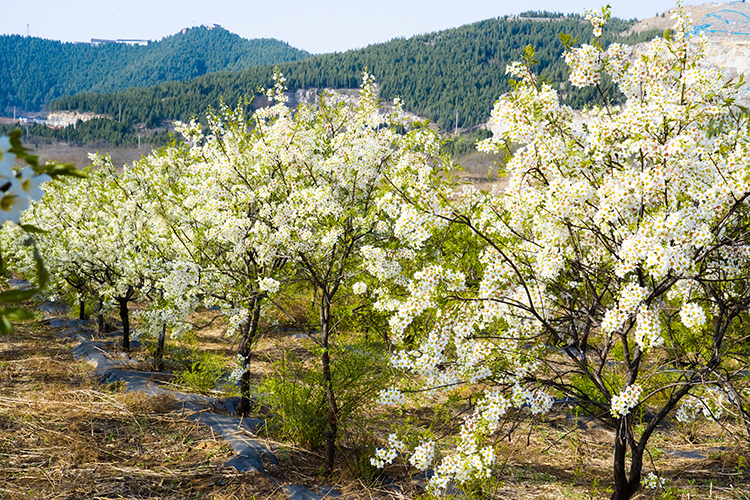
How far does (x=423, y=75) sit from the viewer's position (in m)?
104

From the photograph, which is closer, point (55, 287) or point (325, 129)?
point (325, 129)

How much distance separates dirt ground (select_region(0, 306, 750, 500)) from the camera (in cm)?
403

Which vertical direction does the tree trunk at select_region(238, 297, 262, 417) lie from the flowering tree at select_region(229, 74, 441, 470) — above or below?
below

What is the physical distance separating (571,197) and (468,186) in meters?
1.02

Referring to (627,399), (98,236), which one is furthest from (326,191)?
(98,236)

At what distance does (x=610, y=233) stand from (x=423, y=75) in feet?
356

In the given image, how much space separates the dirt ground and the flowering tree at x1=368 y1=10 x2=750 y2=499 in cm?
53

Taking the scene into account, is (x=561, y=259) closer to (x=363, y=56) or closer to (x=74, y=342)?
(x=74, y=342)

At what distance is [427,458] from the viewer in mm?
3357

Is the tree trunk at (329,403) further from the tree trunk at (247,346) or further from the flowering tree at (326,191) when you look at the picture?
the tree trunk at (247,346)

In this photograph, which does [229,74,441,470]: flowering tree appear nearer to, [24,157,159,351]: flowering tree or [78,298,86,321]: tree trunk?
[24,157,159,351]: flowering tree

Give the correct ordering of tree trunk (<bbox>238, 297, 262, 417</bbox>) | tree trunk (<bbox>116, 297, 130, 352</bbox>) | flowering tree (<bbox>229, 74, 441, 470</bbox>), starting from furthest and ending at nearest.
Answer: tree trunk (<bbox>116, 297, 130, 352</bbox>) < tree trunk (<bbox>238, 297, 262, 417</bbox>) < flowering tree (<bbox>229, 74, 441, 470</bbox>)

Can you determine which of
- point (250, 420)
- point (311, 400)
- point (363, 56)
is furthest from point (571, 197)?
point (363, 56)

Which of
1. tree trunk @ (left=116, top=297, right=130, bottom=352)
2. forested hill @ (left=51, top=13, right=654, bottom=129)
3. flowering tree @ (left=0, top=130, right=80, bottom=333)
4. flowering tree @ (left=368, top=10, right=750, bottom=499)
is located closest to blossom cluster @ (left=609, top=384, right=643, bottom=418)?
flowering tree @ (left=368, top=10, right=750, bottom=499)
